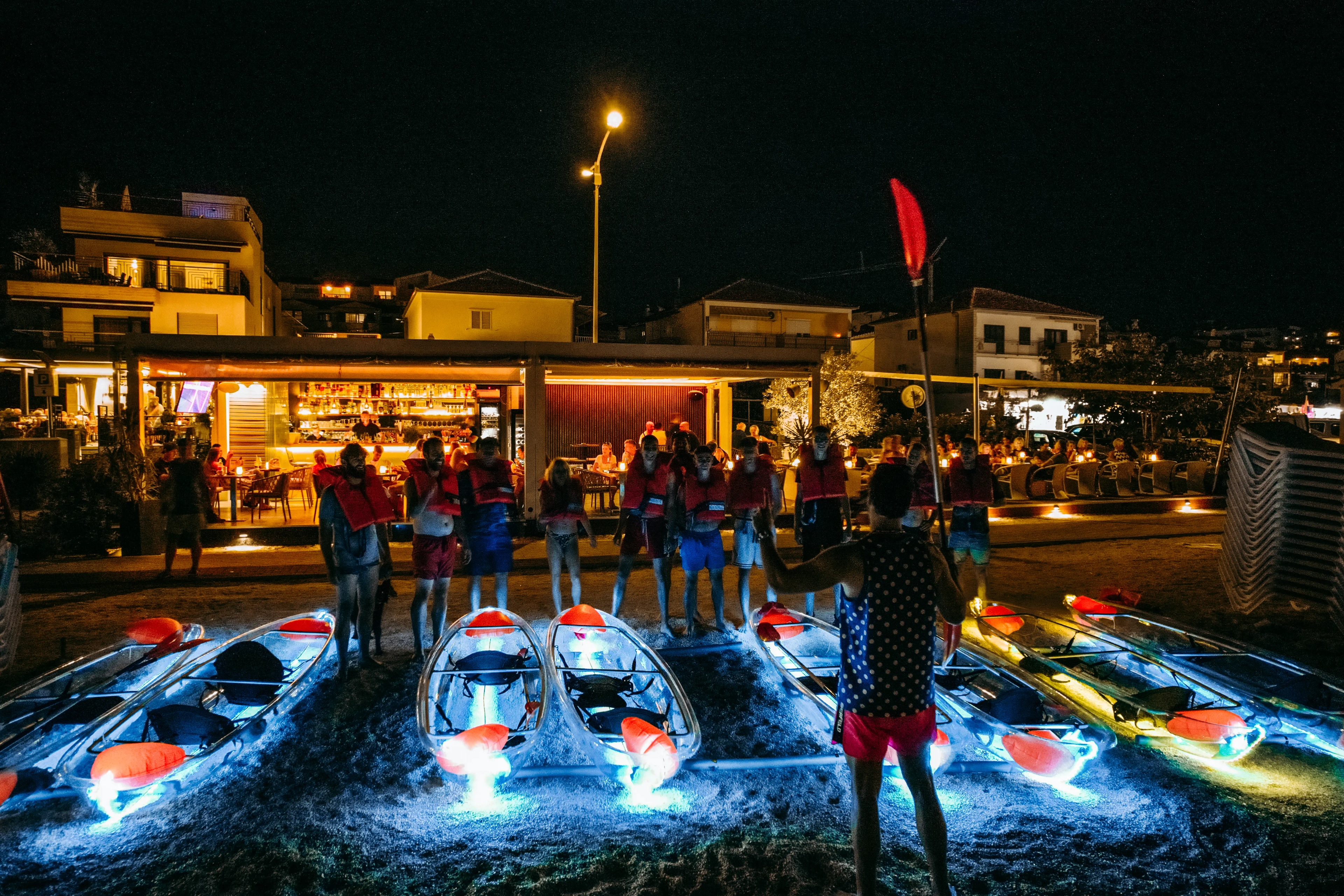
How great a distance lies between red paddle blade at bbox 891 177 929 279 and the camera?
516 cm

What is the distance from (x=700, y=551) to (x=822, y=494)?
1223 millimetres

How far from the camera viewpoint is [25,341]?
1162 inches

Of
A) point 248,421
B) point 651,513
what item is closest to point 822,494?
point 651,513

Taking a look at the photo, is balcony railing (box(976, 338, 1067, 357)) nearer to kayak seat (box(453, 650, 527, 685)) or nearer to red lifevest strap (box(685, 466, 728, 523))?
red lifevest strap (box(685, 466, 728, 523))

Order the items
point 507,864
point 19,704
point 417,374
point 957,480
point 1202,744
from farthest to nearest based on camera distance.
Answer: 1. point 417,374
2. point 957,480
3. point 19,704
4. point 1202,744
5. point 507,864

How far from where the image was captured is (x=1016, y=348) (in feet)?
129

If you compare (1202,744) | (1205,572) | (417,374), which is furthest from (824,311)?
(1202,744)

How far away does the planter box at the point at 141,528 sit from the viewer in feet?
34.9

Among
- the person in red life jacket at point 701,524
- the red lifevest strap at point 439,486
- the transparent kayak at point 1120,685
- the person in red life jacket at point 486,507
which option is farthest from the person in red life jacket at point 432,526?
the transparent kayak at point 1120,685

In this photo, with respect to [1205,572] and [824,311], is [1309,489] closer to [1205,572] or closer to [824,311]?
[1205,572]

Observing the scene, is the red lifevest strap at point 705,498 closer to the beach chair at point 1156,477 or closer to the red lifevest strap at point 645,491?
the red lifevest strap at point 645,491

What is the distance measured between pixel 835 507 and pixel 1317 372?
62892 millimetres

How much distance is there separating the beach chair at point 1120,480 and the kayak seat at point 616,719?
51.7 feet

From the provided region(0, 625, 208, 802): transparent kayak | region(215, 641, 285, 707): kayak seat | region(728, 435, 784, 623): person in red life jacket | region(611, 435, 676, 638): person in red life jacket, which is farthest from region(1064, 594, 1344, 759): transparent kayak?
region(0, 625, 208, 802): transparent kayak
